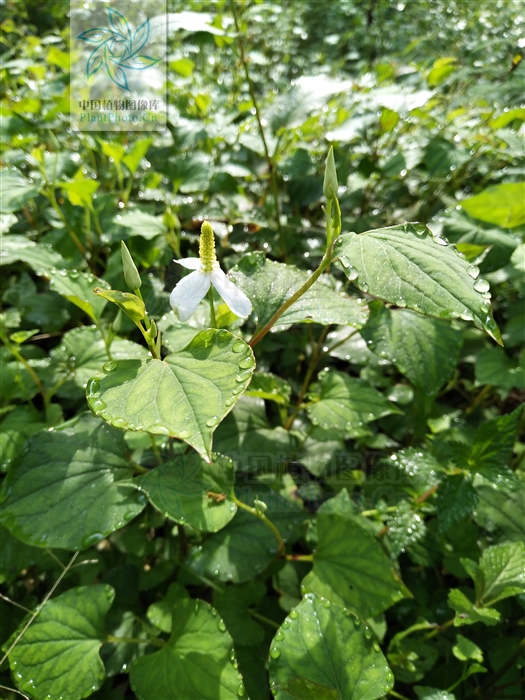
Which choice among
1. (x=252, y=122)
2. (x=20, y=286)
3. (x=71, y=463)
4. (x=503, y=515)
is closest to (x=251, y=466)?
(x=71, y=463)

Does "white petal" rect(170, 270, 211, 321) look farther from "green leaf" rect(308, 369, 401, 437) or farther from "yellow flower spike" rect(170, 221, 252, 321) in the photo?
"green leaf" rect(308, 369, 401, 437)

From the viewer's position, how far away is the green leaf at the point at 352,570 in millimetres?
895

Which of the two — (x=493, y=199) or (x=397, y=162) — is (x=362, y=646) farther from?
(x=397, y=162)

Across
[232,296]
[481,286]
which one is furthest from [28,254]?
[481,286]

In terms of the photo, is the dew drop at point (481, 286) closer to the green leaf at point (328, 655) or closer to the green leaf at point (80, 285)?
the green leaf at point (328, 655)

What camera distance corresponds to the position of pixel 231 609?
3.23 ft

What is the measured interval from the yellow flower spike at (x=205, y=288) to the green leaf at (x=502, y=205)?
0.70m

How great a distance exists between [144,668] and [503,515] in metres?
0.89

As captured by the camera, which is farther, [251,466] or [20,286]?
[20,286]

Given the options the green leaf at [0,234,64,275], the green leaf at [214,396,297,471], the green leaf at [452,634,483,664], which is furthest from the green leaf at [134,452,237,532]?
the green leaf at [0,234,64,275]

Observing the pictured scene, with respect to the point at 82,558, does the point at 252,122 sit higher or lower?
higher

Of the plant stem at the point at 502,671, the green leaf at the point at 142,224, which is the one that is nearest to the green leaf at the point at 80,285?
the green leaf at the point at 142,224

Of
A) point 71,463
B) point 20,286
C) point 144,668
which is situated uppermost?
point 71,463

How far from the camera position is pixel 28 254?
1185 mm
